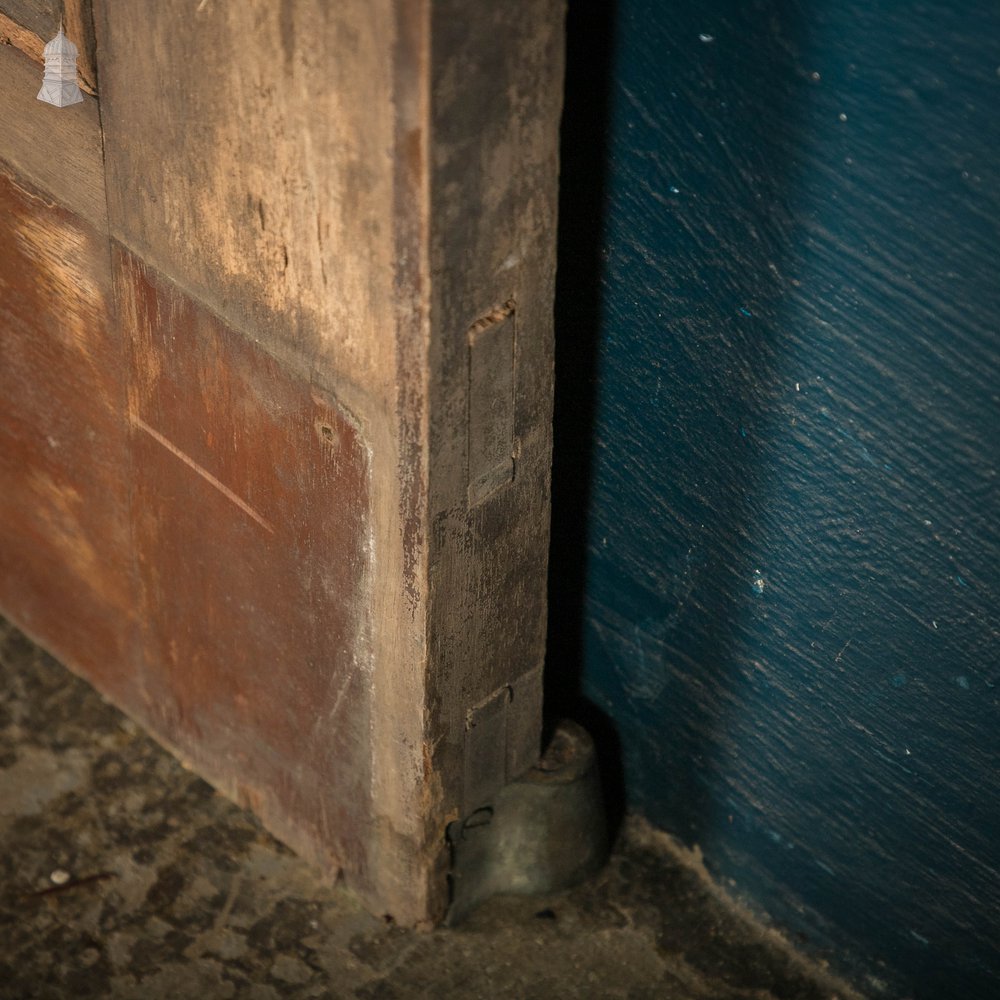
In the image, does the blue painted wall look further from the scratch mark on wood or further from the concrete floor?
the scratch mark on wood

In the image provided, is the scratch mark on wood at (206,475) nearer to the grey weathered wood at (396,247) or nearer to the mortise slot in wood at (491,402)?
the grey weathered wood at (396,247)

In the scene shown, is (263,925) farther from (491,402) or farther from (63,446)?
(491,402)

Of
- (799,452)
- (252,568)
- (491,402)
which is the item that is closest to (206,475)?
(252,568)

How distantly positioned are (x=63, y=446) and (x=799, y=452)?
5.29 ft

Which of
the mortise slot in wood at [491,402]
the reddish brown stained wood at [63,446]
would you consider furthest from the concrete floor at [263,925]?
the mortise slot in wood at [491,402]

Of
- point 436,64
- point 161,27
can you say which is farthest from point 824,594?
point 161,27

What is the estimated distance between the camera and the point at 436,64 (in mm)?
2707

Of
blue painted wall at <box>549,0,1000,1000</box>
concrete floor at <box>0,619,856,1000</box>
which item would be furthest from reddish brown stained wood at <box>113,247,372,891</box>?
blue painted wall at <box>549,0,1000,1000</box>

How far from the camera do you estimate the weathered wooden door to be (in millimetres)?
2885

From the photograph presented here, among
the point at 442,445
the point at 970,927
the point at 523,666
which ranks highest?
the point at 442,445

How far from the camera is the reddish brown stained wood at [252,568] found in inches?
133

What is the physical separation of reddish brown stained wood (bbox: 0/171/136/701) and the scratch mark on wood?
0.09 metres

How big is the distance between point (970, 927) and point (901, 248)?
1.39 m

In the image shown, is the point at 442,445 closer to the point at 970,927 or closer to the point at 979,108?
the point at 979,108
